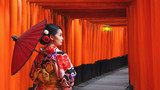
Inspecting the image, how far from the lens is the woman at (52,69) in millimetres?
2707

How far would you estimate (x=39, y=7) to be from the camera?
630 cm

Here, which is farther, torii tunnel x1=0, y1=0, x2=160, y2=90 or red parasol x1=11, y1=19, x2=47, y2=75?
torii tunnel x1=0, y1=0, x2=160, y2=90

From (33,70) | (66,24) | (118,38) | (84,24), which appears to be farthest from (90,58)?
(33,70)

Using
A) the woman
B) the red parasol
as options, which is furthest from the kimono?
the red parasol

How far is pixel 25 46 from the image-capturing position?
99.5 inches

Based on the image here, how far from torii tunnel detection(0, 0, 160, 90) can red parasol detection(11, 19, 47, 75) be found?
1.44 m

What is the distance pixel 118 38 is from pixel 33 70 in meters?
13.8

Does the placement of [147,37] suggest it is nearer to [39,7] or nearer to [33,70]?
[33,70]

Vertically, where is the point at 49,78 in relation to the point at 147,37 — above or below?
below

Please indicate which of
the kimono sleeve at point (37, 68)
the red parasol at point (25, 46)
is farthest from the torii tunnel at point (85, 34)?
the red parasol at point (25, 46)

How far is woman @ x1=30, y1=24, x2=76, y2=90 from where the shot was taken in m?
2.71

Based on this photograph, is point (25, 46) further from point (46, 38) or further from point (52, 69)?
point (52, 69)

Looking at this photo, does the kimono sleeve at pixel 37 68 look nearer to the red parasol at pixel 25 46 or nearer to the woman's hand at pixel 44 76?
the woman's hand at pixel 44 76

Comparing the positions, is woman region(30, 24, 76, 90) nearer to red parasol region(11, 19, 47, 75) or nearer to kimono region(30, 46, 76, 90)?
kimono region(30, 46, 76, 90)
